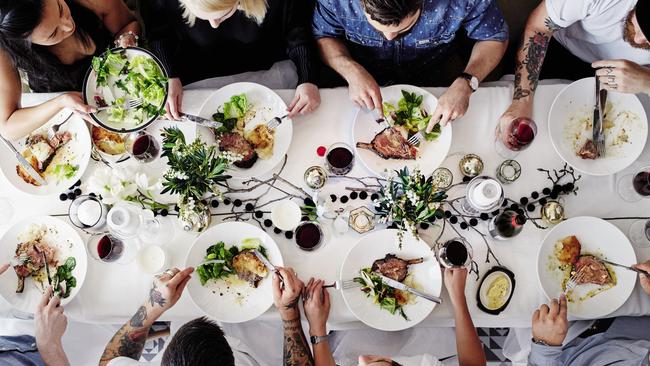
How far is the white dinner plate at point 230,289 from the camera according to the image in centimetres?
164

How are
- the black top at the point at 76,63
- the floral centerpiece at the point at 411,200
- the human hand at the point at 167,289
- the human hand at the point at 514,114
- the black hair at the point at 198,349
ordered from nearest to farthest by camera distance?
the black hair at the point at 198,349
the floral centerpiece at the point at 411,200
the human hand at the point at 167,289
the human hand at the point at 514,114
the black top at the point at 76,63

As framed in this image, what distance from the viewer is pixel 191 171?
5.06 feet

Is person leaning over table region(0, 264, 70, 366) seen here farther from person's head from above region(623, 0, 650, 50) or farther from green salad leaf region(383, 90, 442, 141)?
person's head from above region(623, 0, 650, 50)

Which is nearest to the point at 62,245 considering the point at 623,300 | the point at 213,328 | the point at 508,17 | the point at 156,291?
the point at 156,291

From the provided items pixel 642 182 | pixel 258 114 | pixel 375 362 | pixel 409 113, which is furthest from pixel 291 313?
pixel 642 182

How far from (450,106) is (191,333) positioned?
1.14 metres

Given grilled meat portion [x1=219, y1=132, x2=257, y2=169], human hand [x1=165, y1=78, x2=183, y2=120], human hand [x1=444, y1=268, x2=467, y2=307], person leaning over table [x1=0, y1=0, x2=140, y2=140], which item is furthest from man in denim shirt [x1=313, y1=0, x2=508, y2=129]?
person leaning over table [x1=0, y1=0, x2=140, y2=140]

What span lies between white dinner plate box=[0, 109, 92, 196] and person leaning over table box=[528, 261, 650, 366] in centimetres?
171

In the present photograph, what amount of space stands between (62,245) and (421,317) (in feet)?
4.26

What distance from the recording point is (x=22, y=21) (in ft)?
5.26

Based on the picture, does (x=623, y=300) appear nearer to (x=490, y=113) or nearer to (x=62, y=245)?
(x=490, y=113)

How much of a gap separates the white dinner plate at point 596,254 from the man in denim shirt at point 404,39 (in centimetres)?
55

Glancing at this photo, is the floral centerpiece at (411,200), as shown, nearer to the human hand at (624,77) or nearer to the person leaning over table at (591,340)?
the person leaning over table at (591,340)

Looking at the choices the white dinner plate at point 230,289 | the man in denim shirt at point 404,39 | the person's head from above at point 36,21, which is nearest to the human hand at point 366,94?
the man in denim shirt at point 404,39
